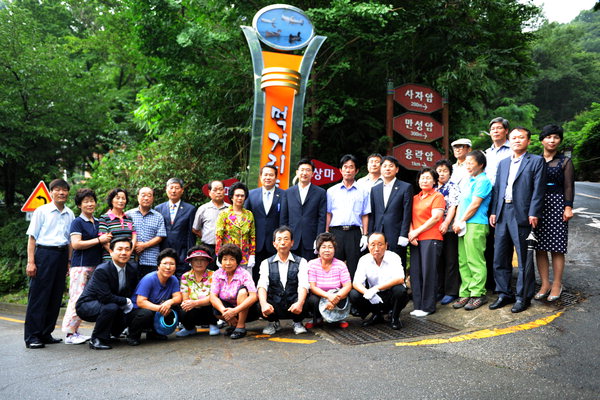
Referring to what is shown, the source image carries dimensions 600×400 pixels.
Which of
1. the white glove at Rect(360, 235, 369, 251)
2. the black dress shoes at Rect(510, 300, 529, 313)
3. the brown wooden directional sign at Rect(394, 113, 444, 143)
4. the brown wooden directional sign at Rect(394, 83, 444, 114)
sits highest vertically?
the brown wooden directional sign at Rect(394, 83, 444, 114)

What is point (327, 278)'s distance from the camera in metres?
4.86

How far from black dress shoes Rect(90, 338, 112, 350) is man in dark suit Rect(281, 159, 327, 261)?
223 cm

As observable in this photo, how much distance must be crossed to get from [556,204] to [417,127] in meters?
3.76

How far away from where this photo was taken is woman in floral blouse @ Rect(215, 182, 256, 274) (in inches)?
209

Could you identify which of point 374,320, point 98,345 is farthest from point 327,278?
point 98,345

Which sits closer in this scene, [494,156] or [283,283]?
[283,283]

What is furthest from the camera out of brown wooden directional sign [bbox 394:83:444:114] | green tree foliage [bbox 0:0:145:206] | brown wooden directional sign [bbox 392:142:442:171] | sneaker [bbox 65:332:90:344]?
green tree foliage [bbox 0:0:145:206]

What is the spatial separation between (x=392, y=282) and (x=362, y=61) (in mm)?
6128

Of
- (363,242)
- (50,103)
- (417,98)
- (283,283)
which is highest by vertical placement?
(50,103)

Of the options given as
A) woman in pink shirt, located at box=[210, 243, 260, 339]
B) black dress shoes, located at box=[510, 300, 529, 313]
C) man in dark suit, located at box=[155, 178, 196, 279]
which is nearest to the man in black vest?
woman in pink shirt, located at box=[210, 243, 260, 339]

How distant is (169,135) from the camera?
10.1m

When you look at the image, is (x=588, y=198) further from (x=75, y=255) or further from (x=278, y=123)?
(x=75, y=255)

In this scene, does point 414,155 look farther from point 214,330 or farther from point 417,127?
point 214,330

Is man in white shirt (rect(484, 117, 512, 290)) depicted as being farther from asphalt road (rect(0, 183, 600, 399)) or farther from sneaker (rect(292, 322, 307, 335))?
sneaker (rect(292, 322, 307, 335))
